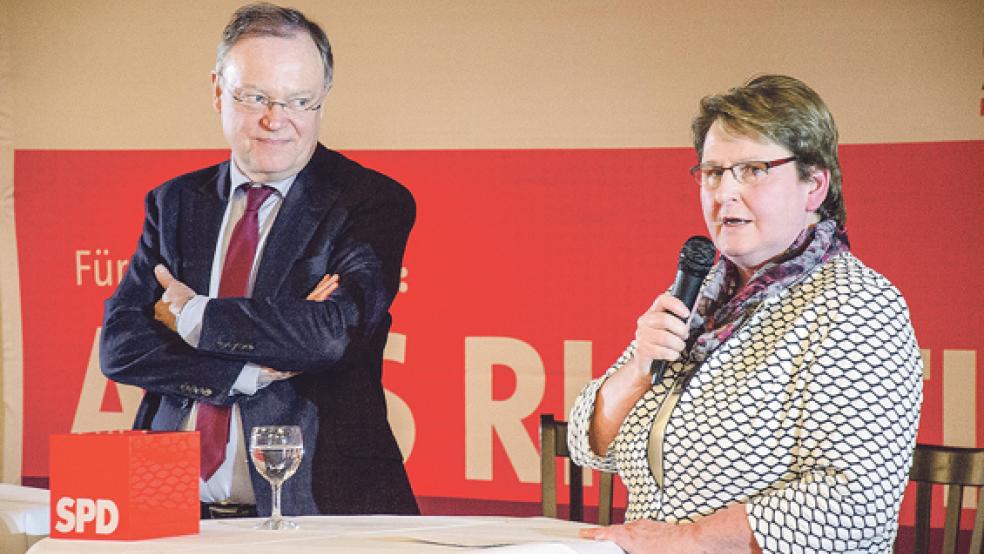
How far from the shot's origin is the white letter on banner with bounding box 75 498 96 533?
2041 millimetres

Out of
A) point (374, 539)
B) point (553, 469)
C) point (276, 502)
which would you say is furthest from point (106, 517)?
point (553, 469)

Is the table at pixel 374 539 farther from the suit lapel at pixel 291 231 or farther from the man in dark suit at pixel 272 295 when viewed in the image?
the suit lapel at pixel 291 231

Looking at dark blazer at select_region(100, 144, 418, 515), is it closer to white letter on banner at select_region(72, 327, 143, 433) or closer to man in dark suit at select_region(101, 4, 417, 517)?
man in dark suit at select_region(101, 4, 417, 517)

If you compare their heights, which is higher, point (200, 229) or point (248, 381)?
point (200, 229)

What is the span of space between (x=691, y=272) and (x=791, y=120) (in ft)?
1.09

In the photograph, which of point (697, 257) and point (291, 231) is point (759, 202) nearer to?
point (697, 257)

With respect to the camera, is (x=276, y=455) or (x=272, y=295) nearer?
(x=276, y=455)

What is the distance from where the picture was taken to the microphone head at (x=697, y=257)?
2.27 metres

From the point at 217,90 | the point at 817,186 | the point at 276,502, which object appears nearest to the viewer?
the point at 276,502

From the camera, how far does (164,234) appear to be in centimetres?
317

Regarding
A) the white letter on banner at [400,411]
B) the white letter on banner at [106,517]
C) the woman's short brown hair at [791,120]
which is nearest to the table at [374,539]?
the white letter on banner at [106,517]

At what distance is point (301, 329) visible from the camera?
115 inches

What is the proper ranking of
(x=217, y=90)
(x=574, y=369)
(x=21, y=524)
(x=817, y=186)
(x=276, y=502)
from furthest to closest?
(x=574, y=369)
(x=217, y=90)
(x=21, y=524)
(x=817, y=186)
(x=276, y=502)

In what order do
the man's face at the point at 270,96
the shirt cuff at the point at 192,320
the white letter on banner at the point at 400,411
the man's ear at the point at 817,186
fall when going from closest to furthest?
1. the man's ear at the point at 817,186
2. the shirt cuff at the point at 192,320
3. the man's face at the point at 270,96
4. the white letter on banner at the point at 400,411
